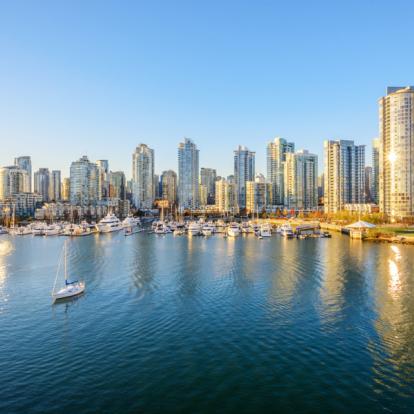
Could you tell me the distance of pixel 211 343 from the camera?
84.8ft

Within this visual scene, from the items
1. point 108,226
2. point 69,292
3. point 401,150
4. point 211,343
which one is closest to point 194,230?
point 108,226

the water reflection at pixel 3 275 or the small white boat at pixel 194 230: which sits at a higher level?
the small white boat at pixel 194 230

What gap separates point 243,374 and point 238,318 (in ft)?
32.1

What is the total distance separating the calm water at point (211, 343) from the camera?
18.8 m

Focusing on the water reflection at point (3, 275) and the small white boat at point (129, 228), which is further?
the small white boat at point (129, 228)

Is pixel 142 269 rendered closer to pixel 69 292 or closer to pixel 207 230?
pixel 69 292

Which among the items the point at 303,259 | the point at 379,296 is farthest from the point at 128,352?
the point at 303,259

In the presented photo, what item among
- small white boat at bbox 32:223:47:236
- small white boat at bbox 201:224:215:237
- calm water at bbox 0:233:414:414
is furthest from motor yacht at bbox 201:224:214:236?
calm water at bbox 0:233:414:414

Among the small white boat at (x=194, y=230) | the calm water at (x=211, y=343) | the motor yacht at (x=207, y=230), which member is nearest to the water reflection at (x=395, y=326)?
the calm water at (x=211, y=343)

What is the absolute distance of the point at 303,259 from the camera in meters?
63.8

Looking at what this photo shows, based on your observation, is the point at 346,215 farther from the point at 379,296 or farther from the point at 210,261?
the point at 379,296

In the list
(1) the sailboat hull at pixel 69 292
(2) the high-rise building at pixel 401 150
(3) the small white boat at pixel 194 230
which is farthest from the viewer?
(2) the high-rise building at pixel 401 150

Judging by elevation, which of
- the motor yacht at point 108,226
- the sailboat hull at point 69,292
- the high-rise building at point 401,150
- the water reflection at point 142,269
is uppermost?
the high-rise building at point 401,150

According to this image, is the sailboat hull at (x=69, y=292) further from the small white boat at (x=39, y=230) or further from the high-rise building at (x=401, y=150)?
the high-rise building at (x=401, y=150)
